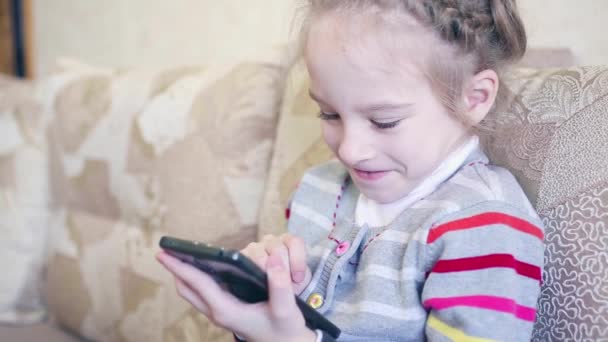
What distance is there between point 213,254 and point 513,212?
333mm

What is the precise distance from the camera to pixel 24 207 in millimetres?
1499

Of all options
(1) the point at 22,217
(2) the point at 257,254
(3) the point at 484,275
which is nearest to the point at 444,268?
(3) the point at 484,275

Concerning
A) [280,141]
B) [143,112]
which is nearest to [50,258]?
[143,112]

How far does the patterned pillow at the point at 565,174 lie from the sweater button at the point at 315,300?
0.85 ft

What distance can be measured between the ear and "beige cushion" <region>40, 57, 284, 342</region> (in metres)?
0.45

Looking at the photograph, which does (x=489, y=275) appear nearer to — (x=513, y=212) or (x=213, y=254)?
(x=513, y=212)

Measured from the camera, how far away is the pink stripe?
0.61 metres

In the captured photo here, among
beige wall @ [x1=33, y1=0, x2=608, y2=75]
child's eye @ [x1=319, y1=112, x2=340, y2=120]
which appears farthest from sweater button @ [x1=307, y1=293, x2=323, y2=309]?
beige wall @ [x1=33, y1=0, x2=608, y2=75]

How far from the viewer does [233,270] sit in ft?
2.03

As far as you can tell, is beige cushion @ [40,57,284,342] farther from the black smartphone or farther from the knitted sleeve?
the knitted sleeve

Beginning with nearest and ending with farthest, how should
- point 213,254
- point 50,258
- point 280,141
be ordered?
1. point 213,254
2. point 280,141
3. point 50,258

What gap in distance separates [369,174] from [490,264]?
0.19 m

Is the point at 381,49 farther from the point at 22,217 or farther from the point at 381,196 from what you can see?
the point at 22,217

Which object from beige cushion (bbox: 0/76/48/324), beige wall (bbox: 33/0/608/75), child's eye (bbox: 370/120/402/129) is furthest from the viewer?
beige cushion (bbox: 0/76/48/324)
